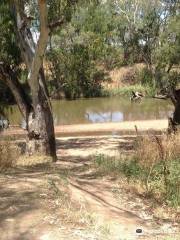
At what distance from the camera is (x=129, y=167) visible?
9.43 meters

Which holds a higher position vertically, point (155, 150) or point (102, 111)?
point (155, 150)

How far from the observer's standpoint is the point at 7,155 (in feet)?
32.6

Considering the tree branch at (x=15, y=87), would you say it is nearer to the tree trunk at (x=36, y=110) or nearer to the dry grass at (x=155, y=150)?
the tree trunk at (x=36, y=110)

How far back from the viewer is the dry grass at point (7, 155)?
9602 mm

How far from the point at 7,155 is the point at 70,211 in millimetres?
3926

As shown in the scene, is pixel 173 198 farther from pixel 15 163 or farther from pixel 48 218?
pixel 15 163

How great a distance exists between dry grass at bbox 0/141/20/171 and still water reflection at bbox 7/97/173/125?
16843 millimetres

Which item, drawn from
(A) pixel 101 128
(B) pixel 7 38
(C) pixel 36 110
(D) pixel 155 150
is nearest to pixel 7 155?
(D) pixel 155 150

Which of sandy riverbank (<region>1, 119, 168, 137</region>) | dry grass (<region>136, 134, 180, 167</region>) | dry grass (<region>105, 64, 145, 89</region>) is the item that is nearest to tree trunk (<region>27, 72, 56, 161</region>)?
dry grass (<region>136, 134, 180, 167</region>)

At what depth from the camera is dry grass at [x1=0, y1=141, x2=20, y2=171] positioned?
960 cm

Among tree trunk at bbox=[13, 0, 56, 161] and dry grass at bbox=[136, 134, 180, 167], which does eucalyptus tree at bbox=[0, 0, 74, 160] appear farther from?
dry grass at bbox=[136, 134, 180, 167]

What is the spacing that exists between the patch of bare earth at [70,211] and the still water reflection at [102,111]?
65.0 ft

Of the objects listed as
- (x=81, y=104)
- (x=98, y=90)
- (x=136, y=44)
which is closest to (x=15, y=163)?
(x=136, y=44)

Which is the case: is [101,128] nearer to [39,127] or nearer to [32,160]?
[39,127]
